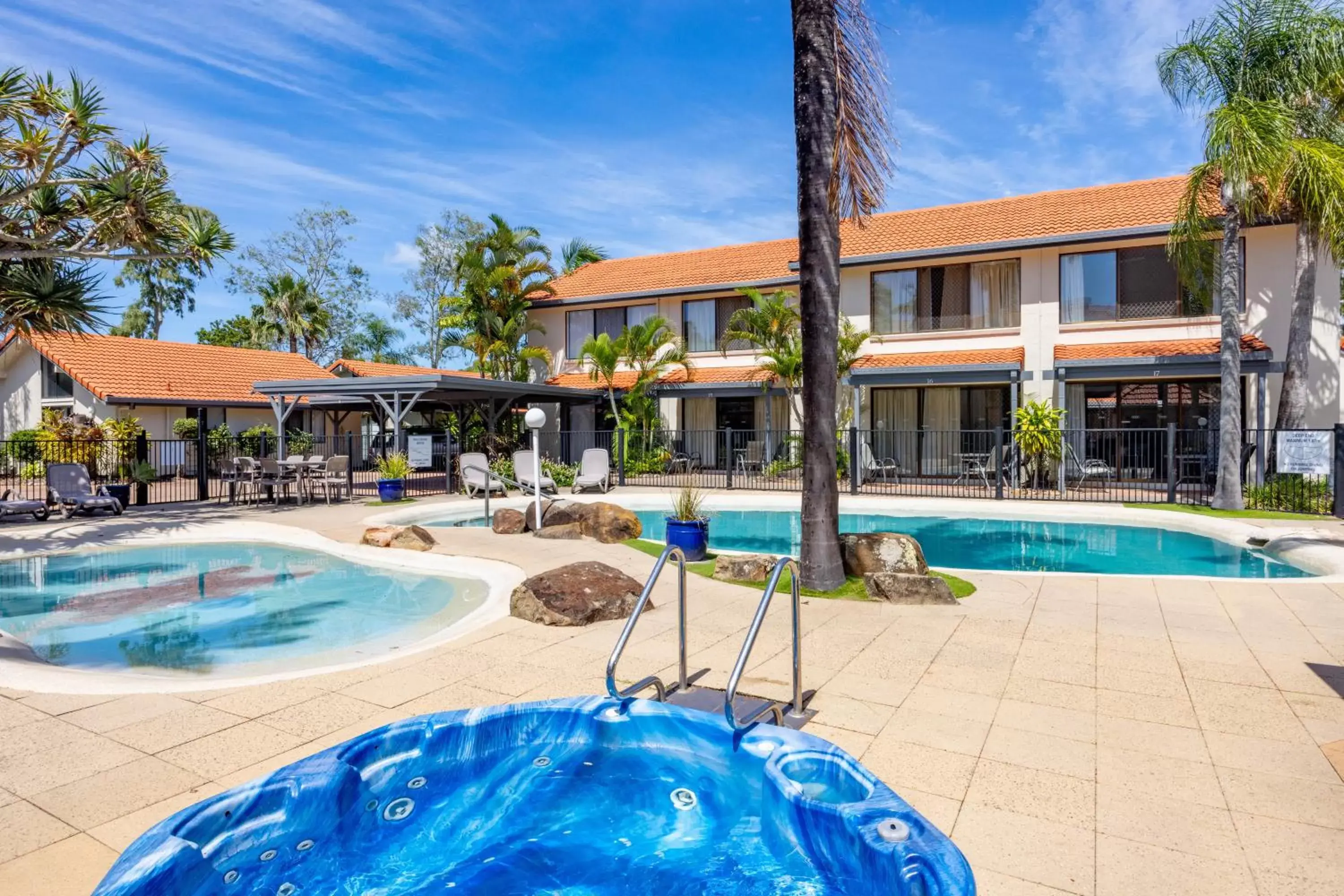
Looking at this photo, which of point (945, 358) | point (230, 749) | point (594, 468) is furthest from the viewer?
point (945, 358)

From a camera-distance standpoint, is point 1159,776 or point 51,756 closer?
point 1159,776

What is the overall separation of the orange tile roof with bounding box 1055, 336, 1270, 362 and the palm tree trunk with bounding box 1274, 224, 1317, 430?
58 centimetres

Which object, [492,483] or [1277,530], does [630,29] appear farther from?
[1277,530]

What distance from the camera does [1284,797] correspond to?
11.4 feet

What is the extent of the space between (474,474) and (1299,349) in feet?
60.3

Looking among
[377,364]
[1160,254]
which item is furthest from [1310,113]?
[377,364]

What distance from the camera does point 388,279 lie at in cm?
4678

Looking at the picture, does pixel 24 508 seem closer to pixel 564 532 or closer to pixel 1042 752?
pixel 564 532

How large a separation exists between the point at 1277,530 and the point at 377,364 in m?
32.9

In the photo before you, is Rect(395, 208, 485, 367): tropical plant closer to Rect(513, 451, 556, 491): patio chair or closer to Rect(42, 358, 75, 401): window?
Rect(42, 358, 75, 401): window

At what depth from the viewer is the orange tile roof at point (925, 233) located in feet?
64.3

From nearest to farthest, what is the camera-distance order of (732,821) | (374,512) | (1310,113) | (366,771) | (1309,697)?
(366,771) → (732,821) → (1309,697) → (1310,113) → (374,512)

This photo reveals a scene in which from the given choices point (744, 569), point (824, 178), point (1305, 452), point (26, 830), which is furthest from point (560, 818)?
point (1305, 452)

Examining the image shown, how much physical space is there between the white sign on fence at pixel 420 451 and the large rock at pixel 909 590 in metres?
18.6
